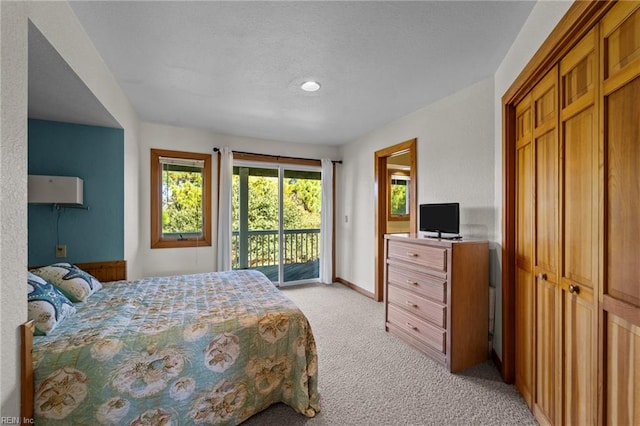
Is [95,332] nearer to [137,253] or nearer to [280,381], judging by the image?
[280,381]

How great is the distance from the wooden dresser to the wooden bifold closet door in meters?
0.44

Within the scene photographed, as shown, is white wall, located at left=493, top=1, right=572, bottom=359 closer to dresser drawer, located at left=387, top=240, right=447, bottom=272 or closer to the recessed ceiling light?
dresser drawer, located at left=387, top=240, right=447, bottom=272

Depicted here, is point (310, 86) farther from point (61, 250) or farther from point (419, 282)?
point (61, 250)

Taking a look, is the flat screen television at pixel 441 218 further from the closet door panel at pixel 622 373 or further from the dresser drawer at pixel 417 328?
the closet door panel at pixel 622 373

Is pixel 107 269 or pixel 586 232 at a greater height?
Answer: pixel 586 232

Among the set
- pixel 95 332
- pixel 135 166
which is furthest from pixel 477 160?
pixel 135 166

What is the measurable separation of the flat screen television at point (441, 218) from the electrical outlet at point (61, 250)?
3.60 metres

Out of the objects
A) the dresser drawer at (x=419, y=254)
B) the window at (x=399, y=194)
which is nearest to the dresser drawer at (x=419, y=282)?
the dresser drawer at (x=419, y=254)

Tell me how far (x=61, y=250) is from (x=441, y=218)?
146 inches

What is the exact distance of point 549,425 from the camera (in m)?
1.57

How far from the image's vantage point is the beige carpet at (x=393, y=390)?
5.79ft

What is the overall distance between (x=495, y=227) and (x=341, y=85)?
6.27 feet

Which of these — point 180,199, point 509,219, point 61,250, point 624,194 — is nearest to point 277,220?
point 180,199

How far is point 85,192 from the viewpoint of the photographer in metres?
2.78
